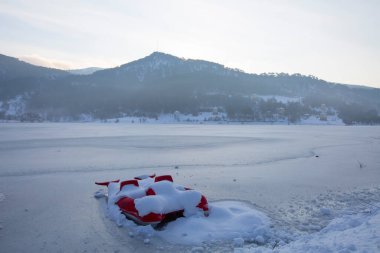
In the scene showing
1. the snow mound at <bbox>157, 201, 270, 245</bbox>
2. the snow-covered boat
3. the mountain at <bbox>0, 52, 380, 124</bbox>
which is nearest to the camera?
the snow mound at <bbox>157, 201, 270, 245</bbox>

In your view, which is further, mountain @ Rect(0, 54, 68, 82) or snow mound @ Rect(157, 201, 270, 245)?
mountain @ Rect(0, 54, 68, 82)

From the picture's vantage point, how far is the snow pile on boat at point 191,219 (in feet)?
21.5

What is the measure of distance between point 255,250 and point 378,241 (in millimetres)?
1915

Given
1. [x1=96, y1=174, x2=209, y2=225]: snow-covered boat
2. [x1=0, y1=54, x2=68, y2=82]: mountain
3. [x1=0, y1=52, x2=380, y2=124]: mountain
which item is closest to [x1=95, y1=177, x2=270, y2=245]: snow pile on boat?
[x1=96, y1=174, x2=209, y2=225]: snow-covered boat

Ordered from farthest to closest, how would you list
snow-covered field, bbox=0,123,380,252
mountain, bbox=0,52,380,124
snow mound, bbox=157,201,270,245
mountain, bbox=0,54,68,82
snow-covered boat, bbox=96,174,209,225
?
mountain, bbox=0,54,68,82
mountain, bbox=0,52,380,124
snow-covered boat, bbox=96,174,209,225
snow mound, bbox=157,201,270,245
snow-covered field, bbox=0,123,380,252

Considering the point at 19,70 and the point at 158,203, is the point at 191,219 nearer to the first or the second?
the point at 158,203

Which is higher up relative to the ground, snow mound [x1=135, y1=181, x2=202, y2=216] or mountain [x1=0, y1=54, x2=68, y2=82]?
mountain [x1=0, y1=54, x2=68, y2=82]

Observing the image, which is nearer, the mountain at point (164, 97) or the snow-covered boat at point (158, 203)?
the snow-covered boat at point (158, 203)

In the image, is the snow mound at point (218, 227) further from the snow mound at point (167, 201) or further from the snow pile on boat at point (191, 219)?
the snow mound at point (167, 201)

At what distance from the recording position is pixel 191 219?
24.0ft

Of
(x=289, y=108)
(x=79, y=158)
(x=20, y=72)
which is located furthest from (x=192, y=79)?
(x=79, y=158)

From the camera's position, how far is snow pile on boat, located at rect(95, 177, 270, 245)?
21.5 ft

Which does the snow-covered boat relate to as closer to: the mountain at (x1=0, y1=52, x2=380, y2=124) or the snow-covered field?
the snow-covered field

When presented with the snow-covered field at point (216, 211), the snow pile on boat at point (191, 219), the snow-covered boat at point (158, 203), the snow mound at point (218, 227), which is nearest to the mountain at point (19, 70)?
the snow-covered field at point (216, 211)
